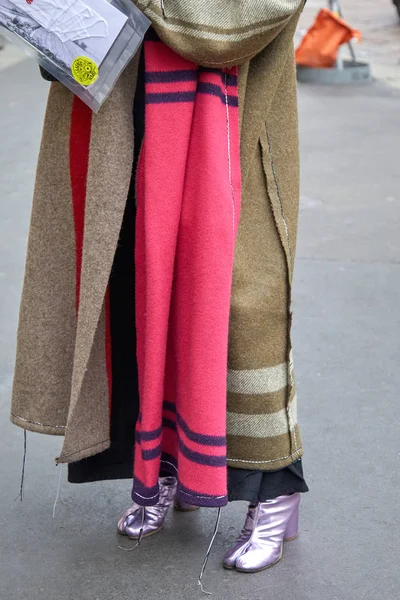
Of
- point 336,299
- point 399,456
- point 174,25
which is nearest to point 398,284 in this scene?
point 336,299

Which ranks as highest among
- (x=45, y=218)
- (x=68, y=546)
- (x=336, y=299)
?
(x=45, y=218)

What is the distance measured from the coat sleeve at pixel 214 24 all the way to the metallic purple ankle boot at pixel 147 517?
1.23m

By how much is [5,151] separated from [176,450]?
4.70 metres

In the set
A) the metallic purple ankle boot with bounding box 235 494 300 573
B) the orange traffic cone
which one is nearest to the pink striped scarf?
the metallic purple ankle boot with bounding box 235 494 300 573

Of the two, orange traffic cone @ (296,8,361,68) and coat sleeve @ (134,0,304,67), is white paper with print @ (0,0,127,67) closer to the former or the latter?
coat sleeve @ (134,0,304,67)

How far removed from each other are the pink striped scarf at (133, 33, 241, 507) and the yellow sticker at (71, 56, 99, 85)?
12 cm

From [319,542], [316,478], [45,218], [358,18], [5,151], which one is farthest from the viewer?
[358,18]

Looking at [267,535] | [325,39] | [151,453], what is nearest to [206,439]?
[151,453]

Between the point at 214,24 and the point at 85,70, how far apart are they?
283 millimetres

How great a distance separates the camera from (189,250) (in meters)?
2.34

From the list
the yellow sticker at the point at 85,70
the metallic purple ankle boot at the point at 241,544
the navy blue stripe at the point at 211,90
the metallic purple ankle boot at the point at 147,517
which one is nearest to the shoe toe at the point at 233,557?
the metallic purple ankle boot at the point at 241,544

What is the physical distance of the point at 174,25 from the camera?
2.16 m

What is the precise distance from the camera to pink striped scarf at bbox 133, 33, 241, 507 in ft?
7.45

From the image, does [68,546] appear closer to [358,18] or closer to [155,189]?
[155,189]
